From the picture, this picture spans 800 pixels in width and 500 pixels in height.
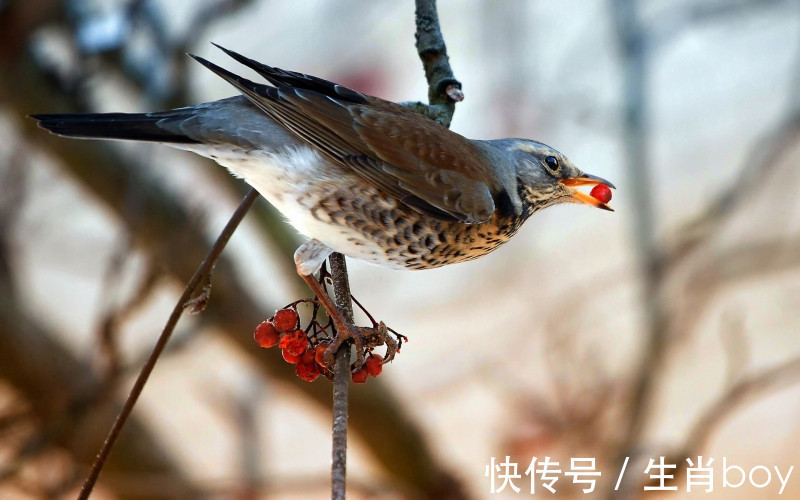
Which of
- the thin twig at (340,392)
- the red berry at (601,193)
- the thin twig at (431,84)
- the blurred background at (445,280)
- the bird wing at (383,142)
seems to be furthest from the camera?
the blurred background at (445,280)

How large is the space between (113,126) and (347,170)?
19.3 inches

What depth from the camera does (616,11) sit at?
4.07 meters

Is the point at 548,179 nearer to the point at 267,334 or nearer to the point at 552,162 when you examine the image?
the point at 552,162

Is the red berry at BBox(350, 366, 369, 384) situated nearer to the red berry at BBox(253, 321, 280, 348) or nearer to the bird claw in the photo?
the bird claw

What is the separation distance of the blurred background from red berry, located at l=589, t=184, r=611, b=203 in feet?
3.96

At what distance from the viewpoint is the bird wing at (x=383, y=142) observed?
6.00 ft

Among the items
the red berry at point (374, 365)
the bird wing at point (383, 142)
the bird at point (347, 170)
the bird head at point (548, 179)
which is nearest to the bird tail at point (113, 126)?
the bird at point (347, 170)

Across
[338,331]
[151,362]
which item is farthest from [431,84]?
[151,362]

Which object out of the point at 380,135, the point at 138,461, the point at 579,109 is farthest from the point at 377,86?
the point at 380,135

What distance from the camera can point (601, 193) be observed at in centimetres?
212

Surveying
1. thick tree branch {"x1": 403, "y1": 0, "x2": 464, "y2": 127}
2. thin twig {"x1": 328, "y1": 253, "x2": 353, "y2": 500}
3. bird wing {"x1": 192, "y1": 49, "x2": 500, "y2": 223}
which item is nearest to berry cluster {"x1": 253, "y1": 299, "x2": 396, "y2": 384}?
thin twig {"x1": 328, "y1": 253, "x2": 353, "y2": 500}

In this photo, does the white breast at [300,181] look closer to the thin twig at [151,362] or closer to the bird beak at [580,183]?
the thin twig at [151,362]

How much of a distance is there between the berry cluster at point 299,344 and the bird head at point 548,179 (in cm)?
61

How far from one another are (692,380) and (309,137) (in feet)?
12.8
